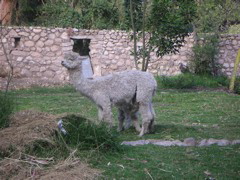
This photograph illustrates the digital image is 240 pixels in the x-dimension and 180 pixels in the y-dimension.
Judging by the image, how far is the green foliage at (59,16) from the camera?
22.2 m

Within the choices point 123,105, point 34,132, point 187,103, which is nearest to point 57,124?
point 34,132

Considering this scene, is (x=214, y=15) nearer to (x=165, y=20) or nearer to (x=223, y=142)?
(x=165, y=20)

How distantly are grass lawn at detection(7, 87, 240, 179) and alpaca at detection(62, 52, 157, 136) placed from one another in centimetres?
37

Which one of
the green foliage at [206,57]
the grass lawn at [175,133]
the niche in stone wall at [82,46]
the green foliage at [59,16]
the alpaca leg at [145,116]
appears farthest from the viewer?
the green foliage at [59,16]

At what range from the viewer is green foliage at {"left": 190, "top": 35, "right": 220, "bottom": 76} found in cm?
1941

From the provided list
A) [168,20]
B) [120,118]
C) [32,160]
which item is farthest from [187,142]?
[168,20]

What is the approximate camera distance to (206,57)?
1956 cm

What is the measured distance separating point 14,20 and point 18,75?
5.46m

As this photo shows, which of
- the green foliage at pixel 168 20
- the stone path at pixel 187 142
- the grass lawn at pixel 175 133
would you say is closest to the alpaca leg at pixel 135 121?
the grass lawn at pixel 175 133

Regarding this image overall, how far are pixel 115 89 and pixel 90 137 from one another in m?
2.12

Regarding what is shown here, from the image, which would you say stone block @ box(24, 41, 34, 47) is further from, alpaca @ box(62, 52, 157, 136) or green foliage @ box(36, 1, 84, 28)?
alpaca @ box(62, 52, 157, 136)

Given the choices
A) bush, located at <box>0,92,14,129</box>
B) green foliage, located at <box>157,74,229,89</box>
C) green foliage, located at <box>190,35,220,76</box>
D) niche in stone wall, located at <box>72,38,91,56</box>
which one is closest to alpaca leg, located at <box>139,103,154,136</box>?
bush, located at <box>0,92,14,129</box>

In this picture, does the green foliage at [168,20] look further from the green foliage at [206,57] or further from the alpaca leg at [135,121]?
the alpaca leg at [135,121]

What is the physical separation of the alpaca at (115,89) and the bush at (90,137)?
147 centimetres
